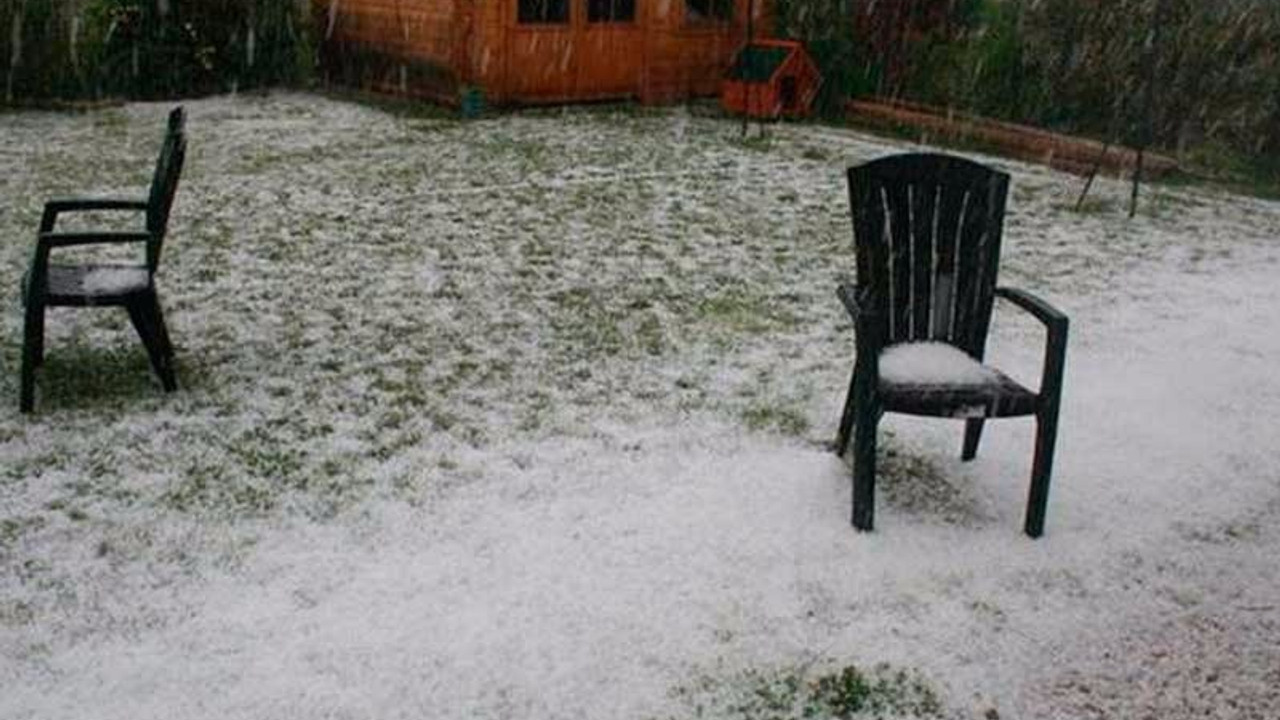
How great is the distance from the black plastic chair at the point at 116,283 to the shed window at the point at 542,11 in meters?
8.03

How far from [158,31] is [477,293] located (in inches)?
328

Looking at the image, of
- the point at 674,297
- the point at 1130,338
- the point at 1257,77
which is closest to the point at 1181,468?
the point at 1130,338

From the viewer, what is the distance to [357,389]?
4.62m

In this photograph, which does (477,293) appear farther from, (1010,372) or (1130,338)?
(1130,338)

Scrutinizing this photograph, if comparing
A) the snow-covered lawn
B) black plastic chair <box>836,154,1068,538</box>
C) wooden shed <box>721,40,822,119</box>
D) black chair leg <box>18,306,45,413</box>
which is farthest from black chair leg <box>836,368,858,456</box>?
wooden shed <box>721,40,822,119</box>

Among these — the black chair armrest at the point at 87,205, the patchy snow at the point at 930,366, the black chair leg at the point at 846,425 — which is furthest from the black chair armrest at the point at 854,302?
the black chair armrest at the point at 87,205

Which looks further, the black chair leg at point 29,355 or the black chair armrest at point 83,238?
the black chair leg at point 29,355

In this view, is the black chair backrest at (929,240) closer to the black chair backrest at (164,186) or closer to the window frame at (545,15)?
the black chair backrest at (164,186)

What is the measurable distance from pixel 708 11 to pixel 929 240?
10026mm

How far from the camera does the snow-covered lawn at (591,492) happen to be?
9.42 ft

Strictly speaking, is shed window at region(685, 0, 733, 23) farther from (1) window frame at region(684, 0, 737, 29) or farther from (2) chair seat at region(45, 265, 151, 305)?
(2) chair seat at region(45, 265, 151, 305)

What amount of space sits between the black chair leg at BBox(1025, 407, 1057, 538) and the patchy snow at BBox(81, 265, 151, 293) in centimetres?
322

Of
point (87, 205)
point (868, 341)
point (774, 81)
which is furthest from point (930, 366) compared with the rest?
point (774, 81)

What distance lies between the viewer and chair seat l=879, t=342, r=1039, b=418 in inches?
137
